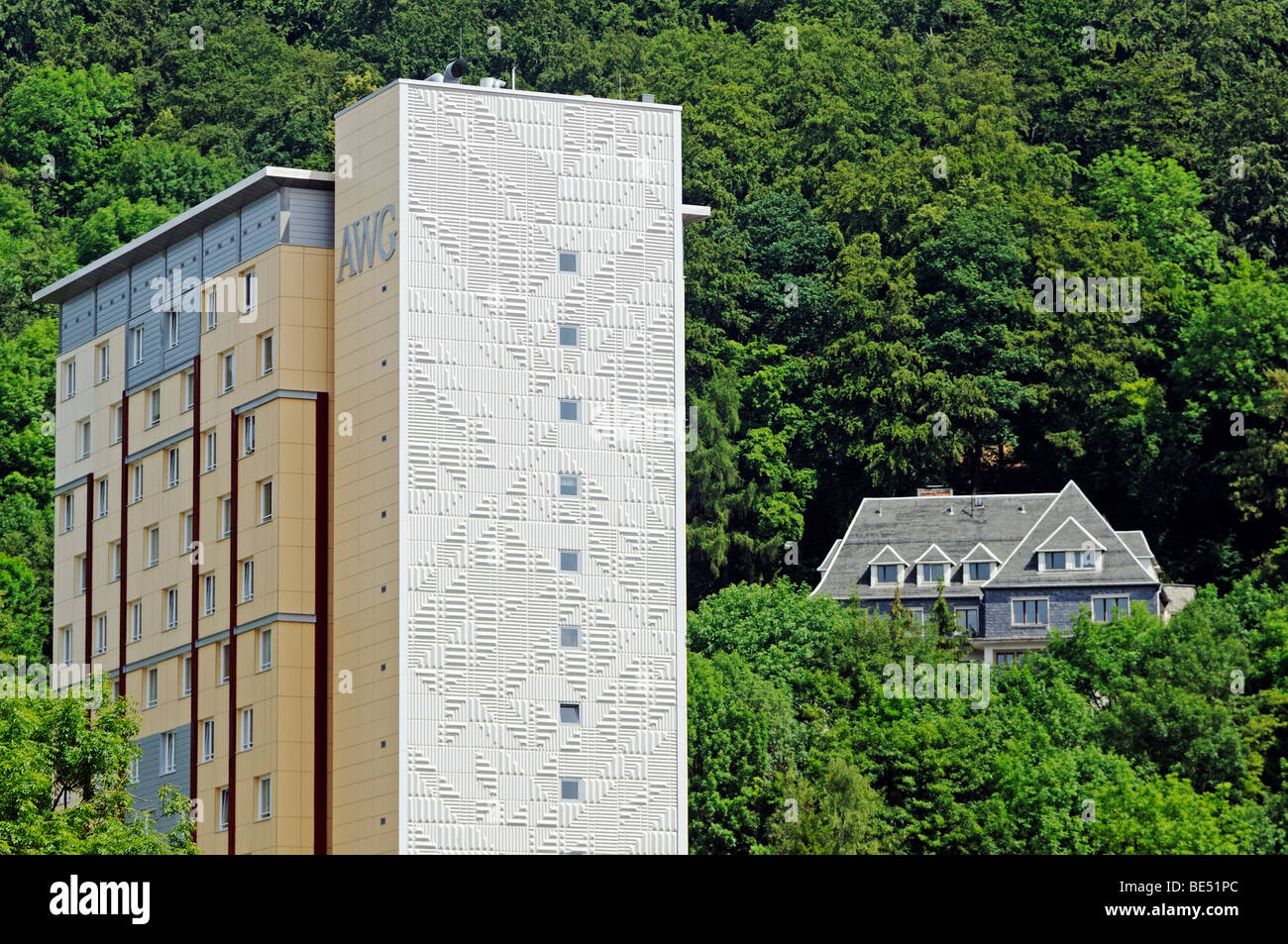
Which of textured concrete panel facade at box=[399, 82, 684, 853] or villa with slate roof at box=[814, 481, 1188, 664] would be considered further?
villa with slate roof at box=[814, 481, 1188, 664]

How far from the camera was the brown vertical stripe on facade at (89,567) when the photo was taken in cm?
8725

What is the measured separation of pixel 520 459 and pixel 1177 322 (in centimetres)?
6894

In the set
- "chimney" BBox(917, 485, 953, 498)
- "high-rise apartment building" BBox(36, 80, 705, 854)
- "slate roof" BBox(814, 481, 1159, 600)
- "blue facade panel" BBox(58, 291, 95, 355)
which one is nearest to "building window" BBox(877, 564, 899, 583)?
"slate roof" BBox(814, 481, 1159, 600)

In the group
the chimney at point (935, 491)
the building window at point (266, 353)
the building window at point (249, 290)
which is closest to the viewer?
the building window at point (266, 353)

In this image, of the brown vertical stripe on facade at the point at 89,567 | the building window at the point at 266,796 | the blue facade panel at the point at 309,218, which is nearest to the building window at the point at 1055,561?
the brown vertical stripe on facade at the point at 89,567

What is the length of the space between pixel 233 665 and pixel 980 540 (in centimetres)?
5356

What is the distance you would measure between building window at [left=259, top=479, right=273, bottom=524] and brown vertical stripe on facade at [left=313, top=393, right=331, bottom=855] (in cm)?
158

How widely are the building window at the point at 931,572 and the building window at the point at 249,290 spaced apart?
49.6m

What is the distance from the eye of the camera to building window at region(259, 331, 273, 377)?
7944 cm

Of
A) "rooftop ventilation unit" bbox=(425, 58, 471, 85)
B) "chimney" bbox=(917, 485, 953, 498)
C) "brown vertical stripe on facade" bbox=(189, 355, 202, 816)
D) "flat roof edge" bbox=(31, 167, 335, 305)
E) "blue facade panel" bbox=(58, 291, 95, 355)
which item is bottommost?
"brown vertical stripe on facade" bbox=(189, 355, 202, 816)

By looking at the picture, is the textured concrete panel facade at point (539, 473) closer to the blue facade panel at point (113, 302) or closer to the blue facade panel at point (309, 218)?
the blue facade panel at point (309, 218)

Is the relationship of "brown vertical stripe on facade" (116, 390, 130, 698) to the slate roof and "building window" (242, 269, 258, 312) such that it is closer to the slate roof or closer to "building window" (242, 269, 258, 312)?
"building window" (242, 269, 258, 312)

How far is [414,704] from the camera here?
71250mm
